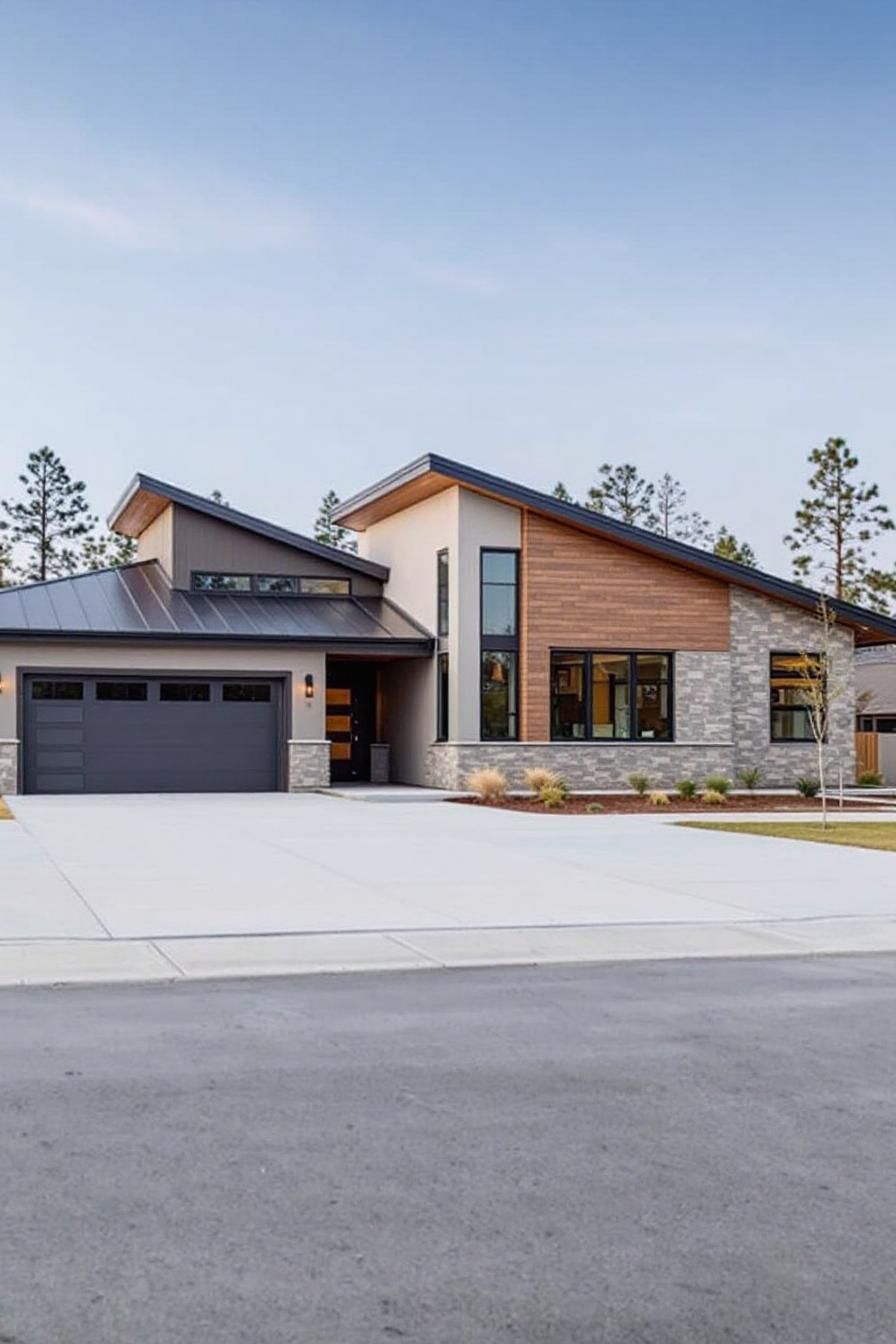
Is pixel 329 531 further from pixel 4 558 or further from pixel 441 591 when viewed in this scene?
pixel 441 591

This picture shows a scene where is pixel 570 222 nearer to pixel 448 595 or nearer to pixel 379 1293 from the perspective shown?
pixel 448 595

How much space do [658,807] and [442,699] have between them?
232 inches

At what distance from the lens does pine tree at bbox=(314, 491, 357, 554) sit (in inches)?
2409

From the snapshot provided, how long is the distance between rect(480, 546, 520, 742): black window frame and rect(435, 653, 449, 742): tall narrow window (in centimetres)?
96

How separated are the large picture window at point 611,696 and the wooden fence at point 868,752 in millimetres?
6690

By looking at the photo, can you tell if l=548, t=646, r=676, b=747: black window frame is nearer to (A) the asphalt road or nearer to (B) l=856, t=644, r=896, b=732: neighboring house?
(B) l=856, t=644, r=896, b=732: neighboring house

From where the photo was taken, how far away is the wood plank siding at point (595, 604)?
87.7 feet

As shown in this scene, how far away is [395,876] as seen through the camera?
42.0ft

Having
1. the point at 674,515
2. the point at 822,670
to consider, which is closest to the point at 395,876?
the point at 822,670

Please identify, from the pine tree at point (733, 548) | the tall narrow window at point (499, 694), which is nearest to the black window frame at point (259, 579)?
the tall narrow window at point (499, 694)

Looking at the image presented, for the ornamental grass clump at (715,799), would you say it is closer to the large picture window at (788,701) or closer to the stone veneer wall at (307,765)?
the large picture window at (788,701)

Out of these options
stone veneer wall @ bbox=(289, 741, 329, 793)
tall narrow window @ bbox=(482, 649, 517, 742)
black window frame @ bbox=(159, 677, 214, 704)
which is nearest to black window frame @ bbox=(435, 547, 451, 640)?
tall narrow window @ bbox=(482, 649, 517, 742)

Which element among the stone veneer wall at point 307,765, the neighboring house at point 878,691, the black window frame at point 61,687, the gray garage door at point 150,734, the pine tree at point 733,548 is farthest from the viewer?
the pine tree at point 733,548

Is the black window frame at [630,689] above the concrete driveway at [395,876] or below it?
above
